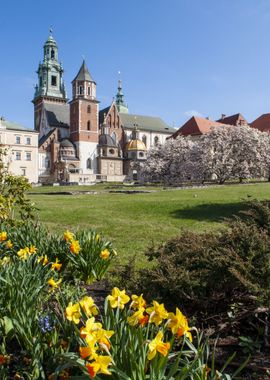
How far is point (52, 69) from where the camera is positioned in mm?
93250

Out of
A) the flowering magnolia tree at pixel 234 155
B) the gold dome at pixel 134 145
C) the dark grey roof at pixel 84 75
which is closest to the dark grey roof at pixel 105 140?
the gold dome at pixel 134 145

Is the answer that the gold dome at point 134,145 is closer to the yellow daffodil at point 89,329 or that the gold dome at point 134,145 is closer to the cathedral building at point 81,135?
the cathedral building at point 81,135

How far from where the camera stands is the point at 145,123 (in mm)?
95500

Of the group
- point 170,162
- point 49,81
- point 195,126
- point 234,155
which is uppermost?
point 49,81

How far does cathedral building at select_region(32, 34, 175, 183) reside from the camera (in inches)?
2901

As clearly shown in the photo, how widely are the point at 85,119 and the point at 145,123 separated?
23244 millimetres

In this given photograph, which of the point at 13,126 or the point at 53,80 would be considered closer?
the point at 13,126

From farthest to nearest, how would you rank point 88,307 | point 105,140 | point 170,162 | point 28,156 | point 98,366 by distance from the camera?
point 105,140, point 28,156, point 170,162, point 88,307, point 98,366

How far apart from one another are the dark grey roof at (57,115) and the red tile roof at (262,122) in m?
41.3

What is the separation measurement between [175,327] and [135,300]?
400mm

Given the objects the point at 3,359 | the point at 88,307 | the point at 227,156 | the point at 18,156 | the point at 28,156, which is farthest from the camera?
the point at 28,156

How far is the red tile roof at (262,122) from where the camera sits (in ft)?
248

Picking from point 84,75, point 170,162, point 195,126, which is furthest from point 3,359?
point 84,75

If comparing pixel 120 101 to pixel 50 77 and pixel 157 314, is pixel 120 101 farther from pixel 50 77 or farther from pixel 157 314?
pixel 157 314
